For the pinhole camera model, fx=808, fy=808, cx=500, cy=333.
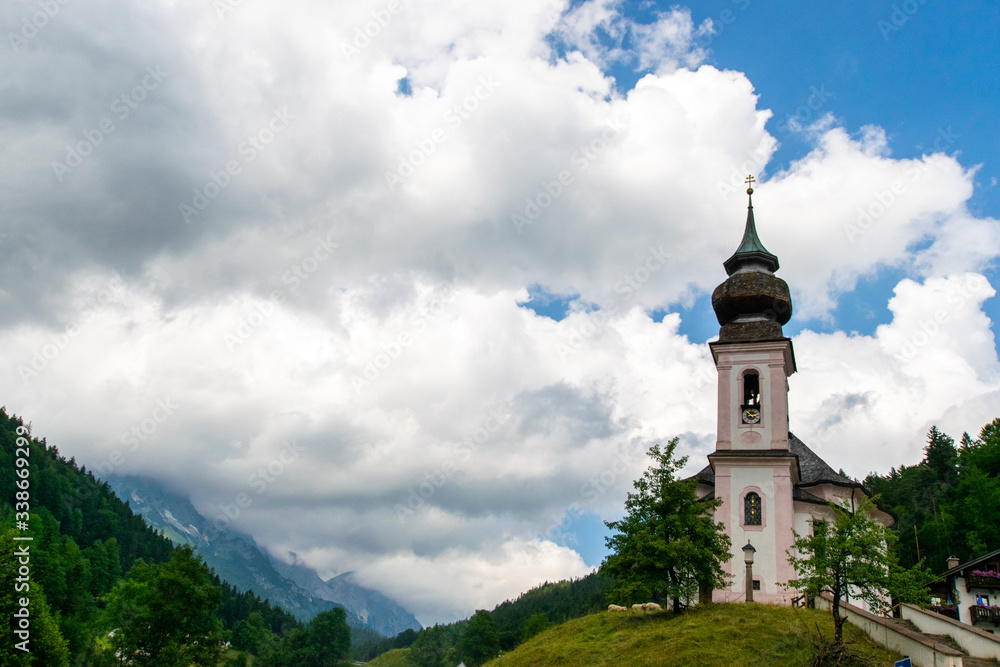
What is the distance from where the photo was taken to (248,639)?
12425 centimetres

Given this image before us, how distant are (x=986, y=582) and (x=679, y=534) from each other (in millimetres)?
21544

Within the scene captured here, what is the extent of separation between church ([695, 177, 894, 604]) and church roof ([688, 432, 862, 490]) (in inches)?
2.1

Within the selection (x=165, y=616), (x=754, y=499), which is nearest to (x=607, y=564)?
(x=754, y=499)

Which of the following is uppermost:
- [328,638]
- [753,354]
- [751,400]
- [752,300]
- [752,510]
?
[752,300]

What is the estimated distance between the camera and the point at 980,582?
4412cm

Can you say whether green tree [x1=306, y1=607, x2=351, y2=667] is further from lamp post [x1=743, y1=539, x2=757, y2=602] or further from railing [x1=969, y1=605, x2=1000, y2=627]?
railing [x1=969, y1=605, x2=1000, y2=627]

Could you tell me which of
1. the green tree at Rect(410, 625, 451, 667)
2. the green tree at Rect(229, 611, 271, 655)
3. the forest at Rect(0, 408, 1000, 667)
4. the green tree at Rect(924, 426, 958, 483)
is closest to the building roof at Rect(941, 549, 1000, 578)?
the forest at Rect(0, 408, 1000, 667)

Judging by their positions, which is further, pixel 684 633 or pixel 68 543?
pixel 68 543

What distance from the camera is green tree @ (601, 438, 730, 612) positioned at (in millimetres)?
33625

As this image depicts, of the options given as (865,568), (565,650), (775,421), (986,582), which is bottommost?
(565,650)

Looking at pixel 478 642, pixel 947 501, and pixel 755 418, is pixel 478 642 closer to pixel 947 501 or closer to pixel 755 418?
pixel 947 501

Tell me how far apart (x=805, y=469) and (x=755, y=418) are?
5.35m

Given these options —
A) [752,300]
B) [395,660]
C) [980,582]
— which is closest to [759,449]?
[752,300]

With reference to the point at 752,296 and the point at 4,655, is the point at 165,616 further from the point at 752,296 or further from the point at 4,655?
the point at 752,296
